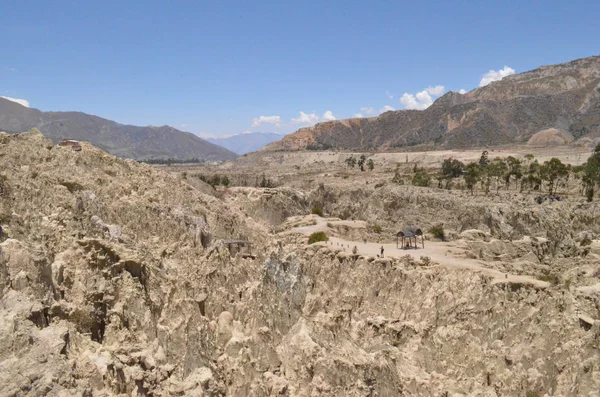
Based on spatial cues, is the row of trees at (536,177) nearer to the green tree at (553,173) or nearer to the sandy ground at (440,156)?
the green tree at (553,173)

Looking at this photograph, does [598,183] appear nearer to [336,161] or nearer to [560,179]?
[560,179]

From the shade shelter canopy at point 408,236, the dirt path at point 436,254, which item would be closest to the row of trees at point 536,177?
the shade shelter canopy at point 408,236

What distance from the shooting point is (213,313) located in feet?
70.4

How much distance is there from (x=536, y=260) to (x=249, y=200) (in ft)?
124

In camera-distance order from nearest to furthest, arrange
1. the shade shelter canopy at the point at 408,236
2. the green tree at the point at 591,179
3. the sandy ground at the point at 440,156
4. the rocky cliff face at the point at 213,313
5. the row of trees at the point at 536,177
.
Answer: the rocky cliff face at the point at 213,313
the shade shelter canopy at the point at 408,236
the green tree at the point at 591,179
the row of trees at the point at 536,177
the sandy ground at the point at 440,156

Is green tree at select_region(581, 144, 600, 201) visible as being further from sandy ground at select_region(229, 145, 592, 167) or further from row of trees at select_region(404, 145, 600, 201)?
Answer: sandy ground at select_region(229, 145, 592, 167)

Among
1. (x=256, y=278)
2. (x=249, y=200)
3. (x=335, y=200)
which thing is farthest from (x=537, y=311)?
(x=335, y=200)

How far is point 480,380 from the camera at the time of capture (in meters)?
20.1

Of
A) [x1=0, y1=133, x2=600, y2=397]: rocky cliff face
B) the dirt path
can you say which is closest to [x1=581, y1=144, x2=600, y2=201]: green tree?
the dirt path

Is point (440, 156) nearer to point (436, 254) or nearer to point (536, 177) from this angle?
point (536, 177)

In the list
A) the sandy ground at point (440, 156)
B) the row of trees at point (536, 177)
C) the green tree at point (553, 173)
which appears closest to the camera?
the row of trees at point (536, 177)

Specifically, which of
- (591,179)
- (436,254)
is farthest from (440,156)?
(436,254)

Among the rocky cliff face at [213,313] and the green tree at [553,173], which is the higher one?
the green tree at [553,173]

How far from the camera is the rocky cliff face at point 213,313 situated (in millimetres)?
12930
